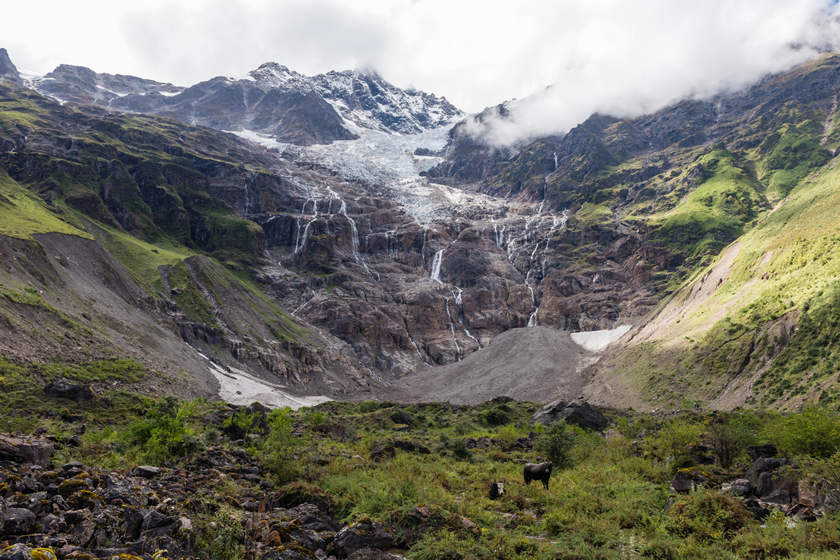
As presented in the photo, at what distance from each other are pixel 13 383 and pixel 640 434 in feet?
157

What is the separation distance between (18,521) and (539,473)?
1737 cm

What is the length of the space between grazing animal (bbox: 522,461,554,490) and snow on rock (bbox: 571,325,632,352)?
83.2m

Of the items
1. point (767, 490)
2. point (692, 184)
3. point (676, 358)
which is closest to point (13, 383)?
point (767, 490)

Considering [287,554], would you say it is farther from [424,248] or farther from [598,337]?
[424,248]

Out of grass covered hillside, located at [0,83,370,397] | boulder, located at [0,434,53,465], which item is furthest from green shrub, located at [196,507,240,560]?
grass covered hillside, located at [0,83,370,397]

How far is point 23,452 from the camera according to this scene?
13.4 m

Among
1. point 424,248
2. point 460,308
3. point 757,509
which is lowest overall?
point 757,509

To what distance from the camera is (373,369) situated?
365 feet

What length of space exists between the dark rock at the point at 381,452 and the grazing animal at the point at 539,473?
8617mm

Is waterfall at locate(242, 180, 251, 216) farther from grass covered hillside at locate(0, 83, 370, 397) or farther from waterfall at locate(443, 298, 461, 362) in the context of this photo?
waterfall at locate(443, 298, 461, 362)

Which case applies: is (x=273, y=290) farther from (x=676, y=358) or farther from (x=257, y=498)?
(x=257, y=498)

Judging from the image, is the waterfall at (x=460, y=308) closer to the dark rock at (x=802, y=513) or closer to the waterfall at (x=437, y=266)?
the waterfall at (x=437, y=266)

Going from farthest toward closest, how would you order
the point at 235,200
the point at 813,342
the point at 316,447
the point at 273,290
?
the point at 235,200, the point at 273,290, the point at 813,342, the point at 316,447

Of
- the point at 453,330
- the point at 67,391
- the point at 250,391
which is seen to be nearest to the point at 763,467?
the point at 67,391
